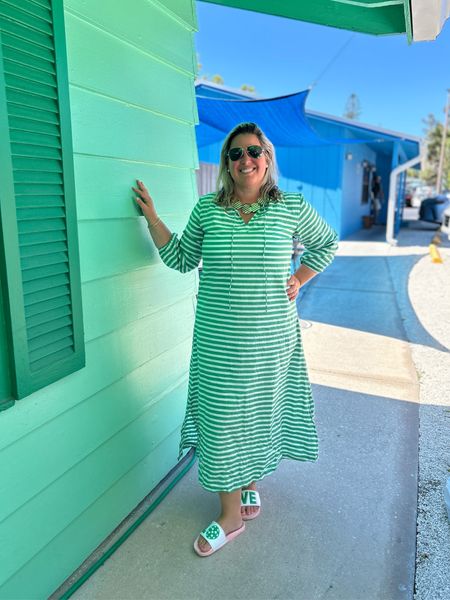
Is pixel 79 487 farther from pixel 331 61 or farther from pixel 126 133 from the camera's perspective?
pixel 331 61

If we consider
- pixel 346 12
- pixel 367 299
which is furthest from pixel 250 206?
pixel 367 299

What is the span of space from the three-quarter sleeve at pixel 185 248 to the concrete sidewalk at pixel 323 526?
1.11 metres

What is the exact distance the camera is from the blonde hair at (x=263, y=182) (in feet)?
5.70

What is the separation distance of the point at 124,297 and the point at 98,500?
795 millimetres

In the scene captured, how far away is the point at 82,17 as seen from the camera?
1.49 metres

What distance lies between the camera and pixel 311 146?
10258mm

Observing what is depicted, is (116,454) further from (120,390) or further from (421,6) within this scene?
(421,6)

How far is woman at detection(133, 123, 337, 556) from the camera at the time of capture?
1674 millimetres

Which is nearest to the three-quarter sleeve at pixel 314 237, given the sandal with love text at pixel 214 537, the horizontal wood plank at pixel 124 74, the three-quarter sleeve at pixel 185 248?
the three-quarter sleeve at pixel 185 248

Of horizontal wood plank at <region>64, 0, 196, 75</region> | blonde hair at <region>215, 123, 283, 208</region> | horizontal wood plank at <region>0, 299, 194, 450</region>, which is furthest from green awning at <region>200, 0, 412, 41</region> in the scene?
horizontal wood plank at <region>0, 299, 194, 450</region>

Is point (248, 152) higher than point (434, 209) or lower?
lower

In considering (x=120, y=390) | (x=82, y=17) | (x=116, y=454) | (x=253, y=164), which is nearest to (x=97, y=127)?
(x=82, y=17)

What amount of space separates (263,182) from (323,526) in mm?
1467

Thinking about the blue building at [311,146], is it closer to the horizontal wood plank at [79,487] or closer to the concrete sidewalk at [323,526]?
the concrete sidewalk at [323,526]
